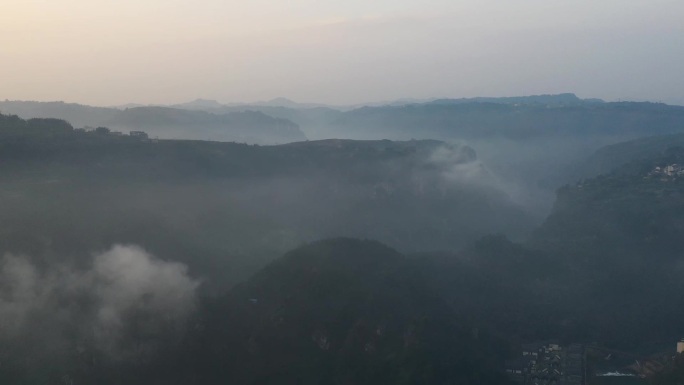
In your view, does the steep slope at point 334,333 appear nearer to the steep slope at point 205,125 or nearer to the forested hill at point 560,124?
the steep slope at point 205,125

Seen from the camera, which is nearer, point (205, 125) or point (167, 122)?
point (167, 122)

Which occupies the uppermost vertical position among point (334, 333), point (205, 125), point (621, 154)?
point (205, 125)

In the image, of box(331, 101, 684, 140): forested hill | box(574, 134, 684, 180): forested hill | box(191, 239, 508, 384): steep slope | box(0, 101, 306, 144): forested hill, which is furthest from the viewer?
box(331, 101, 684, 140): forested hill

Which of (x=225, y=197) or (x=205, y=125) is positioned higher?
(x=205, y=125)

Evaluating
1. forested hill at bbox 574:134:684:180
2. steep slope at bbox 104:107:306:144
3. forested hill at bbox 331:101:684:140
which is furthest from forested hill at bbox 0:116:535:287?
forested hill at bbox 331:101:684:140

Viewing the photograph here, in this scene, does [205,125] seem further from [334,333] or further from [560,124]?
[334,333]

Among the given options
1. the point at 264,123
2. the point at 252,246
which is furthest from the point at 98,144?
the point at 264,123

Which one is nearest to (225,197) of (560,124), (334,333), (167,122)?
(334,333)

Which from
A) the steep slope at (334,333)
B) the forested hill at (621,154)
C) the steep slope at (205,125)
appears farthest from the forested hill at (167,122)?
the steep slope at (334,333)

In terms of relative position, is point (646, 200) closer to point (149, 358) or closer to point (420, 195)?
point (420, 195)

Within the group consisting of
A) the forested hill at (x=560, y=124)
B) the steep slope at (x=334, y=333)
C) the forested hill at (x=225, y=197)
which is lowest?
the steep slope at (x=334, y=333)

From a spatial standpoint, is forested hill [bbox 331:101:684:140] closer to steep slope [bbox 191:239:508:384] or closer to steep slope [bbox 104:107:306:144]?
steep slope [bbox 104:107:306:144]

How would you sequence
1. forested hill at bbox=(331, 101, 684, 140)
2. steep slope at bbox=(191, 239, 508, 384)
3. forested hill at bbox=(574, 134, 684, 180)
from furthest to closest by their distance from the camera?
forested hill at bbox=(331, 101, 684, 140)
forested hill at bbox=(574, 134, 684, 180)
steep slope at bbox=(191, 239, 508, 384)

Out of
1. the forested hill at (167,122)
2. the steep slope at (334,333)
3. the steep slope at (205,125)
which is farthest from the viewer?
the steep slope at (205,125)
